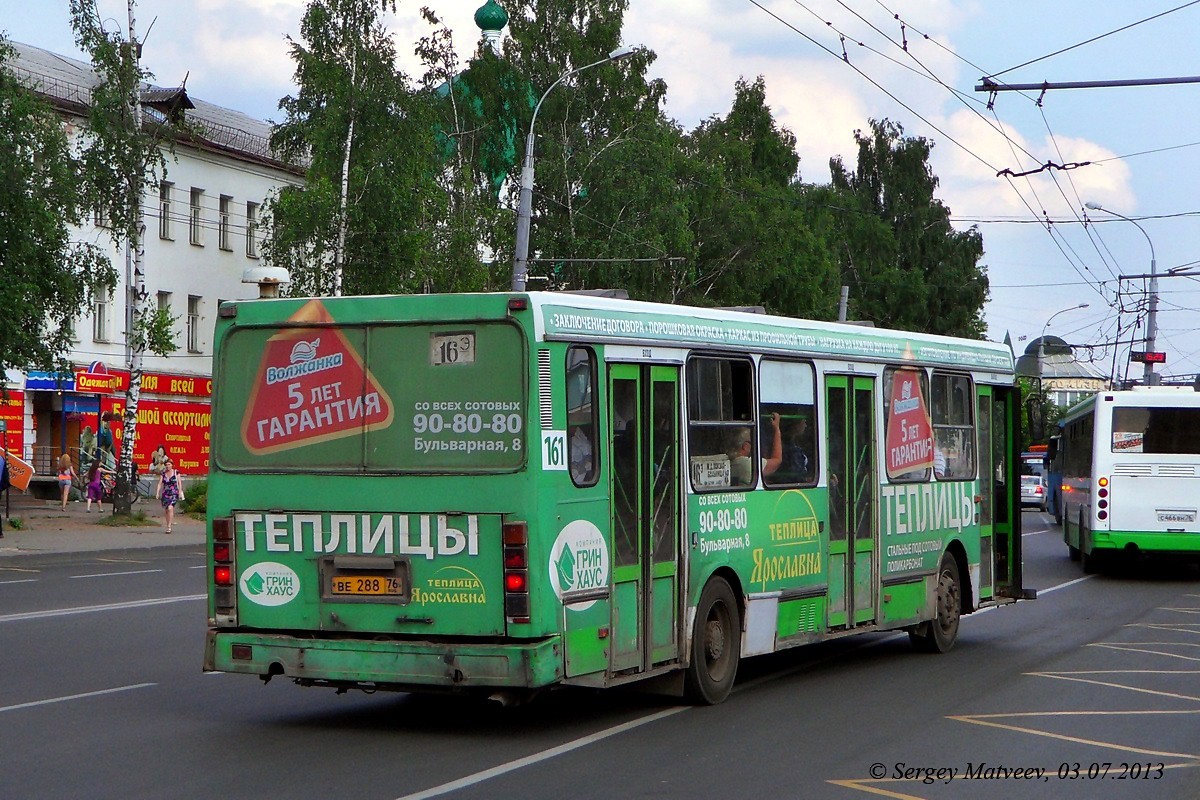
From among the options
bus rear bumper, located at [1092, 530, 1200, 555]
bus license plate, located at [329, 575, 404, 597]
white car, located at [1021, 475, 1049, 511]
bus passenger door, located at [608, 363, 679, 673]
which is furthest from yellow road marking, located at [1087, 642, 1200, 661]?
white car, located at [1021, 475, 1049, 511]

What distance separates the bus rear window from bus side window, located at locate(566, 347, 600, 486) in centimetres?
37

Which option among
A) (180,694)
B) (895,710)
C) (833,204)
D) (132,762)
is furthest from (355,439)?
(833,204)

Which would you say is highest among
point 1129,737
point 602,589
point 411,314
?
point 411,314

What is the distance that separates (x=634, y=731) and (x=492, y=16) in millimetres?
44329

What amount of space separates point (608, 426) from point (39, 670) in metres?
5.22

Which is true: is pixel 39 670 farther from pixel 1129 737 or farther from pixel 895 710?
pixel 1129 737

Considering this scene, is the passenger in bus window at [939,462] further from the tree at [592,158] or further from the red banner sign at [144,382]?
the tree at [592,158]

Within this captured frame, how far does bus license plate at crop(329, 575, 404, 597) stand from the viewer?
28.6 feet

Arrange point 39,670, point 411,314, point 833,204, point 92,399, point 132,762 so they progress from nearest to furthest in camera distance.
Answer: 1. point 132,762
2. point 411,314
3. point 39,670
4. point 92,399
5. point 833,204

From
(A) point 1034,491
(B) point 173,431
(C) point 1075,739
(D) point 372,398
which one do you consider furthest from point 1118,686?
(A) point 1034,491

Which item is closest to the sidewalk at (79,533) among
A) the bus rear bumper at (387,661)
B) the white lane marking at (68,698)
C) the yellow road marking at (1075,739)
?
the white lane marking at (68,698)

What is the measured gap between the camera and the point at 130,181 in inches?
1276

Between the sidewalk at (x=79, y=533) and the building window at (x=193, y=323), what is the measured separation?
12212 millimetres

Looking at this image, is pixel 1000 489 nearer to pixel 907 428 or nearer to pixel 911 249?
pixel 907 428
